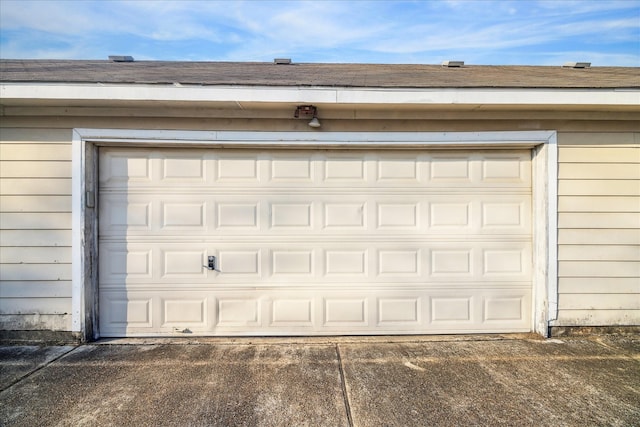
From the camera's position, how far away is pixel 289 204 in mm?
3480

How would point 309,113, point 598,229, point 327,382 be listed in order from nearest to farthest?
point 327,382
point 309,113
point 598,229

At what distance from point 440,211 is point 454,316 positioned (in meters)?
1.15

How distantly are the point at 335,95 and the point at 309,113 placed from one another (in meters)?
0.33

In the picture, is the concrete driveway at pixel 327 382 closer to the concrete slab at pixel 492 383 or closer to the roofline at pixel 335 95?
the concrete slab at pixel 492 383

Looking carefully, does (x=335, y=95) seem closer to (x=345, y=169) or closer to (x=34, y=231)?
(x=345, y=169)

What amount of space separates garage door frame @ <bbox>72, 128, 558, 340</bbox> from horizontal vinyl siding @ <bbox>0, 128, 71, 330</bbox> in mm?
129

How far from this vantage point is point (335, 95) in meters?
3.07

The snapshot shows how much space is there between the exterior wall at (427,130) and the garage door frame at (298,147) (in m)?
0.08

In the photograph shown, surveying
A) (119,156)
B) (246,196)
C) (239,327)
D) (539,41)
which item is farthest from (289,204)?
(539,41)

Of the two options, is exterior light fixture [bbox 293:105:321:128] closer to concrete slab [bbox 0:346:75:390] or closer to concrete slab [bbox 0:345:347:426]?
concrete slab [bbox 0:345:347:426]

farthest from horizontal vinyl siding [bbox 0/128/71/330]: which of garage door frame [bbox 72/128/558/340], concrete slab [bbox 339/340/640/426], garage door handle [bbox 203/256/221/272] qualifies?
concrete slab [bbox 339/340/640/426]

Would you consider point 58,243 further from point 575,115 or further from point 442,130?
point 575,115

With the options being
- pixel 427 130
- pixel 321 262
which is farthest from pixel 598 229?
pixel 321 262

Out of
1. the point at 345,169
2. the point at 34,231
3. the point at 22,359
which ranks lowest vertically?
the point at 22,359
